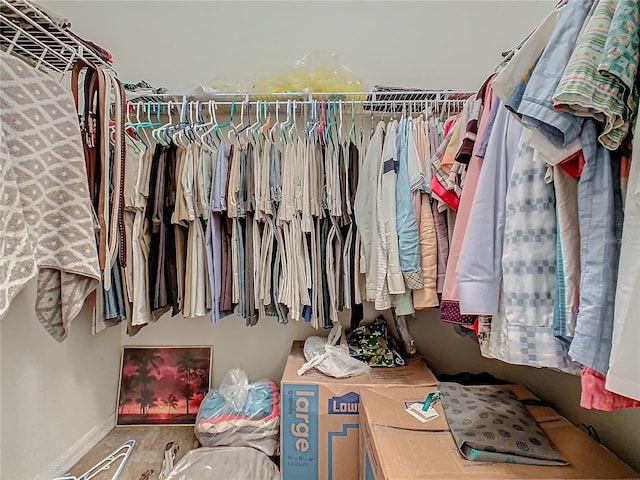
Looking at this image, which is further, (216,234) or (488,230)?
(216,234)

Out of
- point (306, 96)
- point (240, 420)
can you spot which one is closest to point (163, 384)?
point (240, 420)

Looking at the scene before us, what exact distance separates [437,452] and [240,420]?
89 cm

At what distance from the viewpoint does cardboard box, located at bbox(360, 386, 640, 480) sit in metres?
0.84

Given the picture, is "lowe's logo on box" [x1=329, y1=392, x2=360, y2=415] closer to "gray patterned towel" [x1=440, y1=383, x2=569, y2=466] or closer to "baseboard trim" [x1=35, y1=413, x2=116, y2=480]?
"gray patterned towel" [x1=440, y1=383, x2=569, y2=466]

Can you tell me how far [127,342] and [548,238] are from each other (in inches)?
78.1

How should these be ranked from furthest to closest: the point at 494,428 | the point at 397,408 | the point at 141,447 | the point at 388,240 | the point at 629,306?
1. the point at 141,447
2. the point at 388,240
3. the point at 397,408
4. the point at 494,428
5. the point at 629,306

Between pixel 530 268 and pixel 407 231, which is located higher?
pixel 407 231

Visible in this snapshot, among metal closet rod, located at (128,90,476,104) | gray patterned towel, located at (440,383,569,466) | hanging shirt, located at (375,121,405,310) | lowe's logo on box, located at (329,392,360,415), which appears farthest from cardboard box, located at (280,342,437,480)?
metal closet rod, located at (128,90,476,104)

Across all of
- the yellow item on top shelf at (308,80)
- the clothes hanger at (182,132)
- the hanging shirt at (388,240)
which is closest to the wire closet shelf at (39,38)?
the clothes hanger at (182,132)

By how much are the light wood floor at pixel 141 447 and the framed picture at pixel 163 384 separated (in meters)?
0.06

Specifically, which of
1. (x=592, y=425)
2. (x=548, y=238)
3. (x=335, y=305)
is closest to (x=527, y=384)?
(x=592, y=425)

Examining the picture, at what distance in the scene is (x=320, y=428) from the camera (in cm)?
133

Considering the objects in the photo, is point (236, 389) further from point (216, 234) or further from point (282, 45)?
point (282, 45)

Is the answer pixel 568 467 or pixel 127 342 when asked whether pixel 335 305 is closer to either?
pixel 568 467
